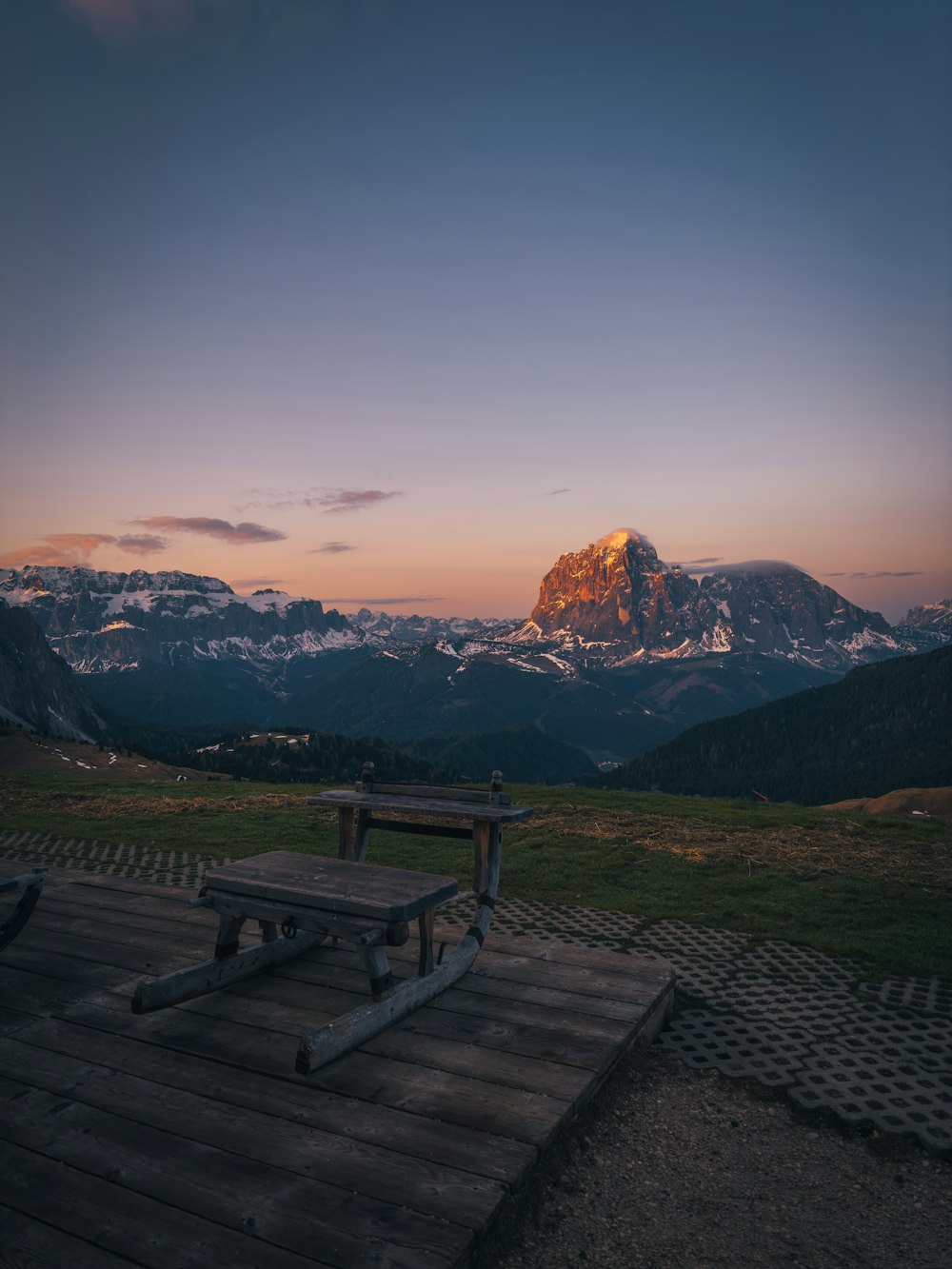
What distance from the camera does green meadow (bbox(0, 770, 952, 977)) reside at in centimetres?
1160

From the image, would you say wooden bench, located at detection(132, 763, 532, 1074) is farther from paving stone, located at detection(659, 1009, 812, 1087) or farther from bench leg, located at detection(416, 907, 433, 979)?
paving stone, located at detection(659, 1009, 812, 1087)

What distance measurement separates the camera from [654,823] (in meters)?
20.4

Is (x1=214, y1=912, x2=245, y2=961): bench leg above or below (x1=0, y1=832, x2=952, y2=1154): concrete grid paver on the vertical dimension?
above

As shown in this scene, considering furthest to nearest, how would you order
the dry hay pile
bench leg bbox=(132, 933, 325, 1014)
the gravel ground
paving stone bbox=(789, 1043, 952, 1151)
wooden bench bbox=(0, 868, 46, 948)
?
the dry hay pile
wooden bench bbox=(0, 868, 46, 948)
bench leg bbox=(132, 933, 325, 1014)
paving stone bbox=(789, 1043, 952, 1151)
the gravel ground

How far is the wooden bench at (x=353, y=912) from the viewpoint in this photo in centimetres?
641

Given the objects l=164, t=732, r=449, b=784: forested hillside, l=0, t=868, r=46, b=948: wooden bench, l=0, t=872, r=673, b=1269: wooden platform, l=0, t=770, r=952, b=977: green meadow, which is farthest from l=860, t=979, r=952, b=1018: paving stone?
l=164, t=732, r=449, b=784: forested hillside

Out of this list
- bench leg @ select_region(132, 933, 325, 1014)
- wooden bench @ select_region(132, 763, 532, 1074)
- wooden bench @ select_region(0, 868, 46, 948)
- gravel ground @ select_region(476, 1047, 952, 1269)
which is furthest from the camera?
wooden bench @ select_region(0, 868, 46, 948)

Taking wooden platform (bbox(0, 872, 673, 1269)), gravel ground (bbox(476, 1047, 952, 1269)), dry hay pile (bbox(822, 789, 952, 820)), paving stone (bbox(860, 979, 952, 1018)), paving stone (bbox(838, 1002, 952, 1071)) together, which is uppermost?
wooden platform (bbox(0, 872, 673, 1269))

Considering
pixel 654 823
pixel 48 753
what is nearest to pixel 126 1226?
pixel 654 823

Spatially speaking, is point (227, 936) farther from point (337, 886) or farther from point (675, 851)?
point (675, 851)

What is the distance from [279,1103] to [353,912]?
1.46 metres

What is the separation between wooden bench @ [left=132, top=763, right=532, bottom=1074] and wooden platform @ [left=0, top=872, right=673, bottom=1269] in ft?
0.71

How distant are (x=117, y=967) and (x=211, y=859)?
7.23m

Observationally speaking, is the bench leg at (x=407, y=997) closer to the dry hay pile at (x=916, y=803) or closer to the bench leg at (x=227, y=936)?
the bench leg at (x=227, y=936)
